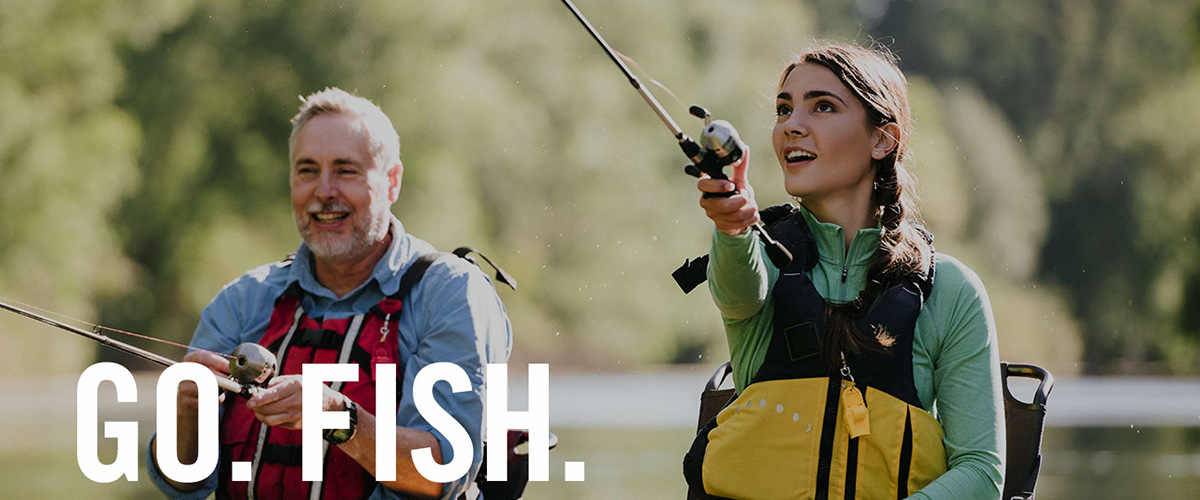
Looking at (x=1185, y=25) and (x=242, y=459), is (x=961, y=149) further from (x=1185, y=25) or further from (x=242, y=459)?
(x=242, y=459)

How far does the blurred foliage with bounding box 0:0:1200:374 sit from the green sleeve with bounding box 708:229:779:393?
15985 millimetres

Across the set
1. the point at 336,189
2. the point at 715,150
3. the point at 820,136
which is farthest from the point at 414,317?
the point at 715,150

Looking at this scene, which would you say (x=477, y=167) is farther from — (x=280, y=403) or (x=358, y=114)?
(x=280, y=403)

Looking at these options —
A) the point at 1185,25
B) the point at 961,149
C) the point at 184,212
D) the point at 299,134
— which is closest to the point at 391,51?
the point at 184,212

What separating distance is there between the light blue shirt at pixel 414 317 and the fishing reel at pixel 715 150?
102cm

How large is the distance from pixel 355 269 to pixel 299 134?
350mm

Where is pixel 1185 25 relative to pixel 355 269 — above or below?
above

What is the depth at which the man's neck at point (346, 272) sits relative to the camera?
3430 mm

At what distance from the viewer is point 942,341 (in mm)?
2789

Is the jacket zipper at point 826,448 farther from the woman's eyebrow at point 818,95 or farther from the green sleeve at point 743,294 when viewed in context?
the woman's eyebrow at point 818,95

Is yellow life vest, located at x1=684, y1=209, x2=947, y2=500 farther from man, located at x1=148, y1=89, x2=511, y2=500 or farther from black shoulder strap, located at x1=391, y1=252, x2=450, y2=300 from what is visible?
black shoulder strap, located at x1=391, y1=252, x2=450, y2=300

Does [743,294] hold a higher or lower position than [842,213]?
lower

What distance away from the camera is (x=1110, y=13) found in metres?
30.0

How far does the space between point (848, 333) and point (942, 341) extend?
216mm
